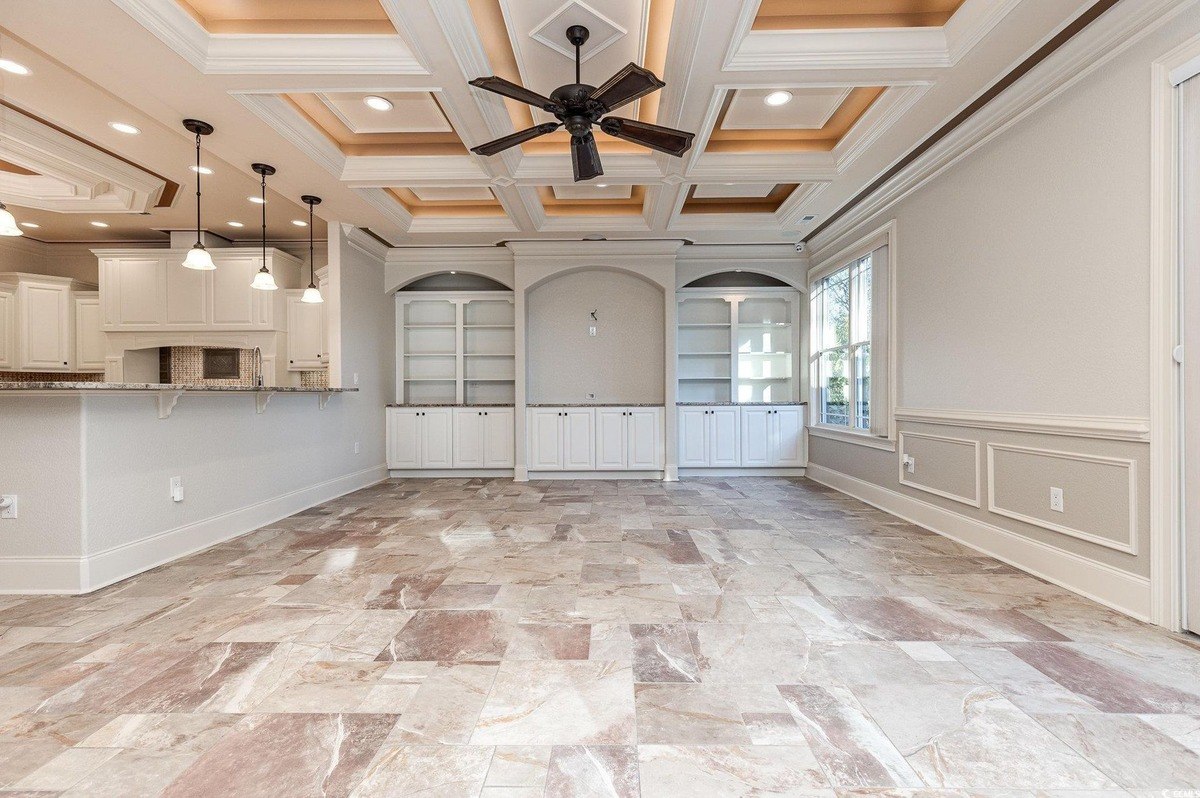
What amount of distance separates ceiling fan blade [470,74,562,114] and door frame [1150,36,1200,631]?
110 inches

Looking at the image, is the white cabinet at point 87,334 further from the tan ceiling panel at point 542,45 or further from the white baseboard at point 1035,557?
the white baseboard at point 1035,557

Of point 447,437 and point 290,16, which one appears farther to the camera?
point 447,437

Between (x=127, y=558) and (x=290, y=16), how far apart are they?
10.4ft

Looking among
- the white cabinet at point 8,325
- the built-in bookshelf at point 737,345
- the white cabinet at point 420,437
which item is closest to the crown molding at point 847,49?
the built-in bookshelf at point 737,345

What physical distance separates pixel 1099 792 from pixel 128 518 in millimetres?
4361

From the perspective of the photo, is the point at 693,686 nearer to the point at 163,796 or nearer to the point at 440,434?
the point at 163,796

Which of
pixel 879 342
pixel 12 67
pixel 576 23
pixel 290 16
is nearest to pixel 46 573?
pixel 12 67

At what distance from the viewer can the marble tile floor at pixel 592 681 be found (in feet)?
4.53

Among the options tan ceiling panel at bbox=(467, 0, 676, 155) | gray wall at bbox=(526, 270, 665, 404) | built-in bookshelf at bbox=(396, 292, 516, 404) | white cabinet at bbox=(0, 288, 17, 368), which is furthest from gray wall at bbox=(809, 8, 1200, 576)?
white cabinet at bbox=(0, 288, 17, 368)

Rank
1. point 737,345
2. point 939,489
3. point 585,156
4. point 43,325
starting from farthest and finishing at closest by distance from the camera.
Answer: point 737,345 → point 43,325 → point 939,489 → point 585,156

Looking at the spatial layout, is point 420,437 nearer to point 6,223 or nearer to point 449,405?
point 449,405

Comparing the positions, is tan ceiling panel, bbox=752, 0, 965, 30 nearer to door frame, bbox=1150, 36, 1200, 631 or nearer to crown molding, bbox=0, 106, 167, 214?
door frame, bbox=1150, 36, 1200, 631

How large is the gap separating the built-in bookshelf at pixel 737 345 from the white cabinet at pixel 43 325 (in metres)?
7.22

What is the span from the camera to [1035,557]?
2971 millimetres
